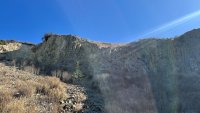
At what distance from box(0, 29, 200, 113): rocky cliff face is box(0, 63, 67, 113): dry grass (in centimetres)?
209

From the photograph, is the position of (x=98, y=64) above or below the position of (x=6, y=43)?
below

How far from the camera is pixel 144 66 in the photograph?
29.8 metres

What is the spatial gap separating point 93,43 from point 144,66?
689 centimetres

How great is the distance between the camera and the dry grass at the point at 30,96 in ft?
46.0

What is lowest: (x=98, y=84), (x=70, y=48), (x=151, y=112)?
(x=151, y=112)

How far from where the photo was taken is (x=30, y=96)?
1645 centimetres

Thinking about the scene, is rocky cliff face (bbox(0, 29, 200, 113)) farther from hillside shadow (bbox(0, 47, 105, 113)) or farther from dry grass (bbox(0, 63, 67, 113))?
dry grass (bbox(0, 63, 67, 113))

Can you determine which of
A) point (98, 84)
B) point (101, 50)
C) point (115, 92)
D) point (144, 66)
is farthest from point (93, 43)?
point (115, 92)

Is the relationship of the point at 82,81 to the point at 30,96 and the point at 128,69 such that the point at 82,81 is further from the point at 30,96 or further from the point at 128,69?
the point at 30,96

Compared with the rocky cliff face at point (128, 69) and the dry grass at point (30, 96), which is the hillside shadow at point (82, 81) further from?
the dry grass at point (30, 96)

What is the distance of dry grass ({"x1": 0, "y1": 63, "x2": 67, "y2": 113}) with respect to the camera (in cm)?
1402

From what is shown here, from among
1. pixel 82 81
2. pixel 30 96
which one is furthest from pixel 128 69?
pixel 30 96

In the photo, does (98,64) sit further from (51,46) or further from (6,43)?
(6,43)

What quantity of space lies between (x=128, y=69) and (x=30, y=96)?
14013 mm
